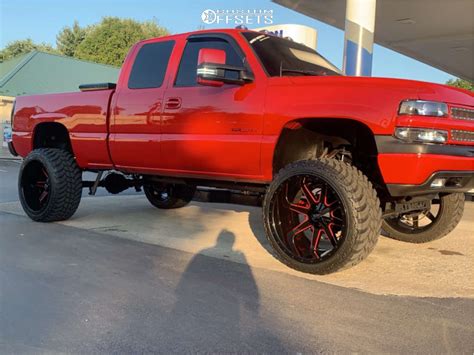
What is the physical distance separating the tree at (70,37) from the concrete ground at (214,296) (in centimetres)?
5629

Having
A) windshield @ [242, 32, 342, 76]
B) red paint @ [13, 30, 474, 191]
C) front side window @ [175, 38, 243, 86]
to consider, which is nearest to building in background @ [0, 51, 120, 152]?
red paint @ [13, 30, 474, 191]

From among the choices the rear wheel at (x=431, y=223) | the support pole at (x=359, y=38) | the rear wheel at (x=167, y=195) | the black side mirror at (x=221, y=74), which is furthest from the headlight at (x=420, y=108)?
the support pole at (x=359, y=38)

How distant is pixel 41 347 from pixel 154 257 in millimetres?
1991

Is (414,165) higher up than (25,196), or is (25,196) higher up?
(414,165)

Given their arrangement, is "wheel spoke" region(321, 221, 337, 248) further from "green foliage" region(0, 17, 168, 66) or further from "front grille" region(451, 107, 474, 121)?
"green foliage" region(0, 17, 168, 66)

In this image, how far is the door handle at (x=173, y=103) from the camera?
202 inches

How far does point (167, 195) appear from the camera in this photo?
311 inches

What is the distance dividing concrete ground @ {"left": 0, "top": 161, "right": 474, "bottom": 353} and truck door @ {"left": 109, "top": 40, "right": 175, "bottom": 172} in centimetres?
93

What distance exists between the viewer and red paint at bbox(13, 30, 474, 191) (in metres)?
3.87

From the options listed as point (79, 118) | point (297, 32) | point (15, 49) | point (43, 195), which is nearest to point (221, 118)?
point (79, 118)

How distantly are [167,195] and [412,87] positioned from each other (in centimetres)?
481

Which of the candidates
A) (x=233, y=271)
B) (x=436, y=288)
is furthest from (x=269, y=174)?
(x=436, y=288)

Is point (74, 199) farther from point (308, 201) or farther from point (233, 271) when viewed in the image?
point (308, 201)

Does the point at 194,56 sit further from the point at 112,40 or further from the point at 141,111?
the point at 112,40
